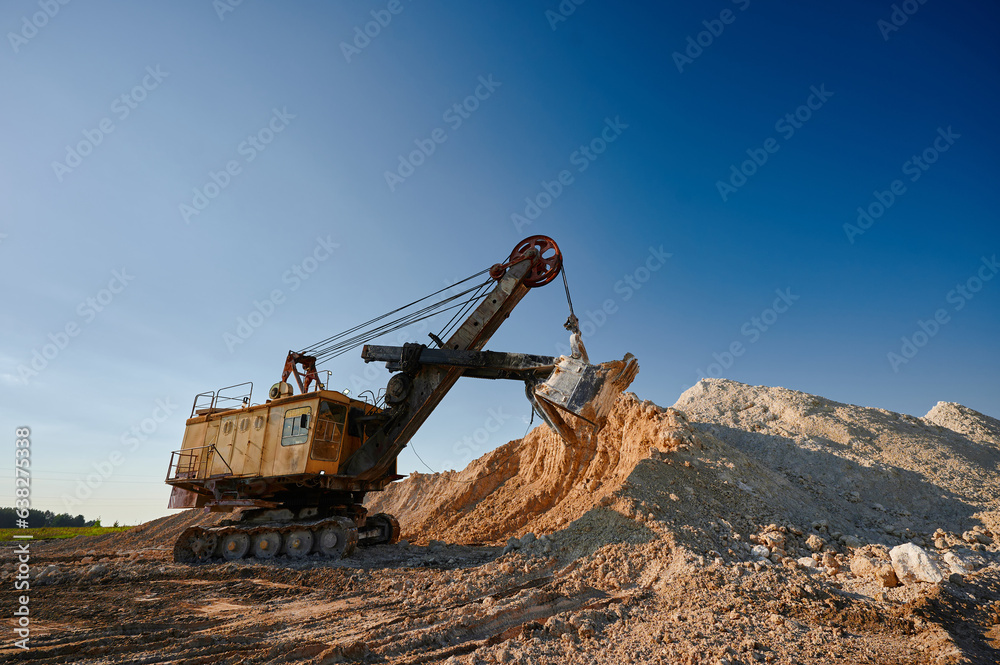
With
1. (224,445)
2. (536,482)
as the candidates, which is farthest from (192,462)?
(536,482)

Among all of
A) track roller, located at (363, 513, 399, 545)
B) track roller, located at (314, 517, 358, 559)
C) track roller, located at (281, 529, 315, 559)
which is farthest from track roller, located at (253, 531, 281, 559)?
track roller, located at (363, 513, 399, 545)

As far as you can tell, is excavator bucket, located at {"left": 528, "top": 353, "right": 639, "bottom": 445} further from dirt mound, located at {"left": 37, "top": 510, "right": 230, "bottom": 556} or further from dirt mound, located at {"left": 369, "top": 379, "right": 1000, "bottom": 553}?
dirt mound, located at {"left": 37, "top": 510, "right": 230, "bottom": 556}

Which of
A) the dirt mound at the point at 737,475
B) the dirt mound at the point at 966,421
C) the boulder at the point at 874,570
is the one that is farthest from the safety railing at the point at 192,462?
the dirt mound at the point at 966,421

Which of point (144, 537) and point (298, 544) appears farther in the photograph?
point (144, 537)

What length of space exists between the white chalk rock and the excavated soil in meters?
0.05

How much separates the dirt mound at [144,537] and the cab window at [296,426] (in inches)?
486

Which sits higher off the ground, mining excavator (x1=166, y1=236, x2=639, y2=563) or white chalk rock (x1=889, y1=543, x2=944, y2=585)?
mining excavator (x1=166, y1=236, x2=639, y2=563)

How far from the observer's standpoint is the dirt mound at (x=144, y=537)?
19703 millimetres

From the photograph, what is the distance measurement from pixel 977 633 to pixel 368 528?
11.4 meters

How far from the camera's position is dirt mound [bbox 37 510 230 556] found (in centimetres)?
1970

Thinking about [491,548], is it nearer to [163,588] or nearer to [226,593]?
[226,593]

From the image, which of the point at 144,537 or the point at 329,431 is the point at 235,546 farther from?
the point at 144,537

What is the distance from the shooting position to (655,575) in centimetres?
689

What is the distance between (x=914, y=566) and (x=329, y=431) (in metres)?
10.6
